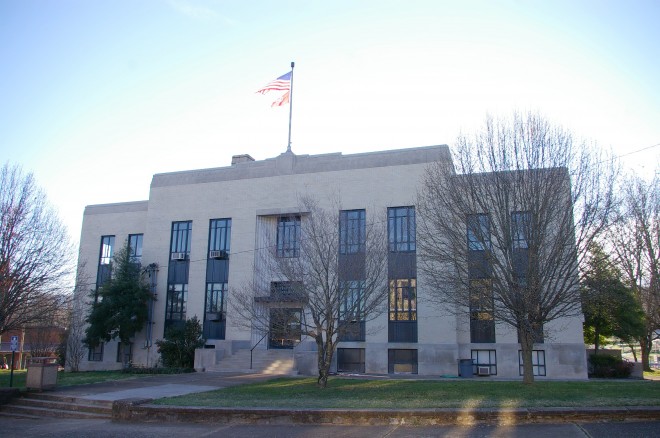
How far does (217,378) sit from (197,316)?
8.37 m

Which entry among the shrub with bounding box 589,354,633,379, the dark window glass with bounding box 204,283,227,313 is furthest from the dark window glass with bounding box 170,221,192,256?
the shrub with bounding box 589,354,633,379

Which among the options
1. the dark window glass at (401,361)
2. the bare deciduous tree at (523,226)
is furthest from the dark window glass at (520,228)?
the dark window glass at (401,361)

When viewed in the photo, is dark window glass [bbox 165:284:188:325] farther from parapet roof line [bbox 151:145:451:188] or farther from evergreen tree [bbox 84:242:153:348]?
parapet roof line [bbox 151:145:451:188]

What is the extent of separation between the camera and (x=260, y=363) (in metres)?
27.7

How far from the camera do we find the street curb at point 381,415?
11453 mm

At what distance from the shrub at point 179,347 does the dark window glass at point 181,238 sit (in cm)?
559

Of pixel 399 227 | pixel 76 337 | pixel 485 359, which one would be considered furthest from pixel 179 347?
pixel 485 359

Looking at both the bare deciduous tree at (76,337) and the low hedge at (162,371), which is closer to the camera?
the low hedge at (162,371)

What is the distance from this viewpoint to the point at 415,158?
28.9 meters

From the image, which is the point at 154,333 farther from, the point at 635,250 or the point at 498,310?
the point at 635,250

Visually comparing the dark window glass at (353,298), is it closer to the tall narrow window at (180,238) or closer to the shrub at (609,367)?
the shrub at (609,367)

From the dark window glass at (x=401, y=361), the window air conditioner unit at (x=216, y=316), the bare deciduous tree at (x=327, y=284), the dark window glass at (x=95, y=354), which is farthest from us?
the dark window glass at (x=95, y=354)

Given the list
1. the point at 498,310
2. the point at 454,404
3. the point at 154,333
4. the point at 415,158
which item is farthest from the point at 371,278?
the point at 154,333

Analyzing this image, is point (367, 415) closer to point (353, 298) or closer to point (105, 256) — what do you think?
point (353, 298)
